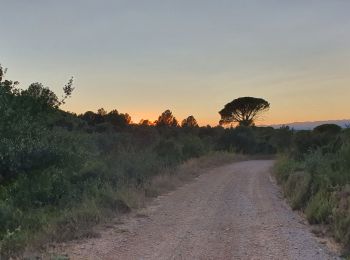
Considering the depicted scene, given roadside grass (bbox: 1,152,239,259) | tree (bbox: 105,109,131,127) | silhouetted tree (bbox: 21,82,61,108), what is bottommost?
roadside grass (bbox: 1,152,239,259)

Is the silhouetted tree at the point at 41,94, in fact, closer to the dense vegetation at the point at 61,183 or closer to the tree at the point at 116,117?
the dense vegetation at the point at 61,183

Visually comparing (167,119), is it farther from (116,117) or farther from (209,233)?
(209,233)

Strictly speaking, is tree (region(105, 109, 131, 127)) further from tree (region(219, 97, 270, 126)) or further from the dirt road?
the dirt road

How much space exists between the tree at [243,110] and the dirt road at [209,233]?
6341 centimetres

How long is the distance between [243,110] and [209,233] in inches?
2828

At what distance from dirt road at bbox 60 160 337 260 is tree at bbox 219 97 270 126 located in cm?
6341

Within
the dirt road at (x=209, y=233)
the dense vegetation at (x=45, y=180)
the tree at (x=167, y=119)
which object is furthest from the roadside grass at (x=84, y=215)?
the tree at (x=167, y=119)

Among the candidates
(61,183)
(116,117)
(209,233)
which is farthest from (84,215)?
(116,117)

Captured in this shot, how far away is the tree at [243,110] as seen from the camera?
3162 inches

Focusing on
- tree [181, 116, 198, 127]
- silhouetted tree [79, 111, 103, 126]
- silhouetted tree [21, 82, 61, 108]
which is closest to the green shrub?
silhouetted tree [21, 82, 61, 108]

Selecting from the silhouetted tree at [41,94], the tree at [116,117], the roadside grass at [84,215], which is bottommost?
the roadside grass at [84,215]

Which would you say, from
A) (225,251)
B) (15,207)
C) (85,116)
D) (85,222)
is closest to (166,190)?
(15,207)

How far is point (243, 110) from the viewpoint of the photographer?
82.2m

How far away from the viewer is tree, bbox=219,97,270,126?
3162 inches
